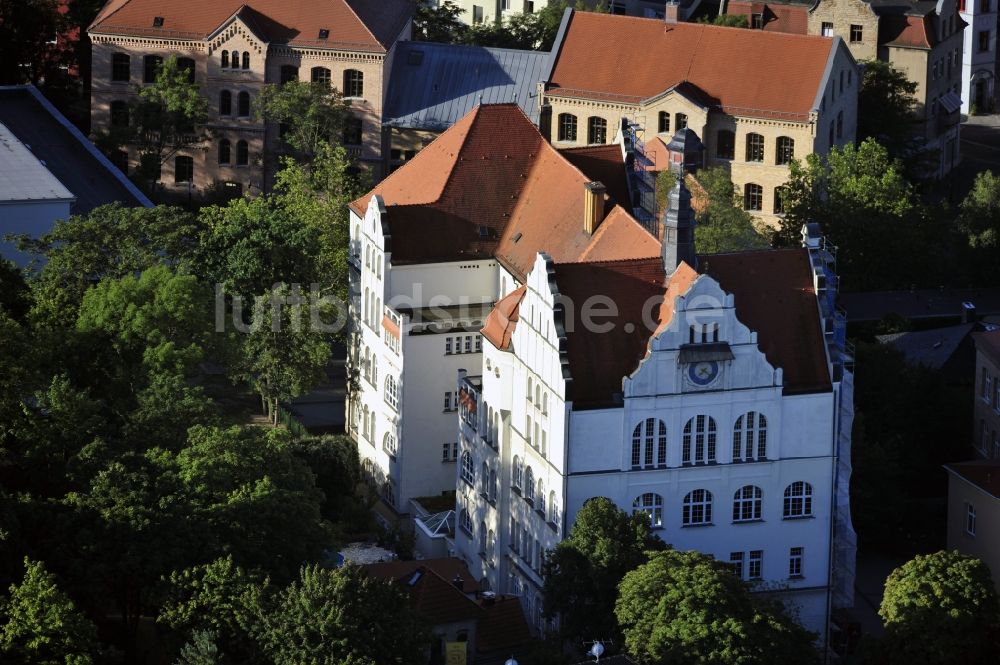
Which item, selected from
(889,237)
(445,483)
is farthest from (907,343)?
(445,483)

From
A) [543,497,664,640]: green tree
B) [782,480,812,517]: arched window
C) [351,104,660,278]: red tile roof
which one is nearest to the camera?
[543,497,664,640]: green tree

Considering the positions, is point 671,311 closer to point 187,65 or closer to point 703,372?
point 703,372

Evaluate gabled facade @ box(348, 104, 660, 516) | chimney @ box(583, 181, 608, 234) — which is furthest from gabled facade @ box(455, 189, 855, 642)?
gabled facade @ box(348, 104, 660, 516)

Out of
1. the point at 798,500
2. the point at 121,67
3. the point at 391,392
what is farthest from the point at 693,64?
the point at 798,500

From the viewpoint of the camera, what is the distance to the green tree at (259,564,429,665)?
9925cm

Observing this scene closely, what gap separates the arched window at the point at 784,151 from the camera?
163600 millimetres

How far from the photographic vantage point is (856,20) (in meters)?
181

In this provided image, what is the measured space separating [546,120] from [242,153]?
67.3ft

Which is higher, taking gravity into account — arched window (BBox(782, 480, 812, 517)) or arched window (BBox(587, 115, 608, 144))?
arched window (BBox(587, 115, 608, 144))

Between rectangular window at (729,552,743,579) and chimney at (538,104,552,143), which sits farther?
chimney at (538,104,552,143)

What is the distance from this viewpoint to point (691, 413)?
11469cm

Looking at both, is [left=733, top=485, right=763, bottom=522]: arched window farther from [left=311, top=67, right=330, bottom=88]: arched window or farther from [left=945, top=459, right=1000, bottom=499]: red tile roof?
[left=311, top=67, right=330, bottom=88]: arched window

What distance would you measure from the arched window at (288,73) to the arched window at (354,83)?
325cm

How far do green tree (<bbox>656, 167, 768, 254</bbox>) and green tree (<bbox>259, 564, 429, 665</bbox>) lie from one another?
40.1 metres
